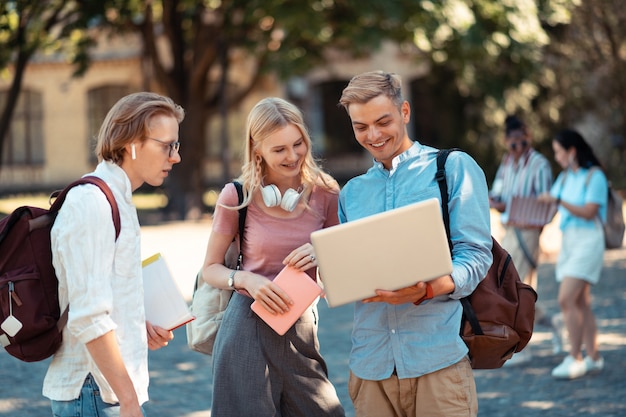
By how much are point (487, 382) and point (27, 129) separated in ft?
107

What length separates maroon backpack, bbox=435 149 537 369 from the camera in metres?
3.54

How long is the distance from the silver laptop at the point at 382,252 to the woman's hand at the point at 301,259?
1.42ft

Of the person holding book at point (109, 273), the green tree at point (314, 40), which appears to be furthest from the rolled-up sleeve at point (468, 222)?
the green tree at point (314, 40)

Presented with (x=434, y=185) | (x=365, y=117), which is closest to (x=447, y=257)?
(x=434, y=185)

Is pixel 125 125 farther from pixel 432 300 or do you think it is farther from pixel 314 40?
pixel 314 40

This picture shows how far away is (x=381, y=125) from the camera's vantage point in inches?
140

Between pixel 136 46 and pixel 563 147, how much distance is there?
29.8 m

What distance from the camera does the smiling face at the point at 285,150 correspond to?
383 cm

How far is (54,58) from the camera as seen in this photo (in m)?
36.3

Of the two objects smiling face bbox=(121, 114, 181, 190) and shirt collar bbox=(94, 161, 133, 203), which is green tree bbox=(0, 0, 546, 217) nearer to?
smiling face bbox=(121, 114, 181, 190)

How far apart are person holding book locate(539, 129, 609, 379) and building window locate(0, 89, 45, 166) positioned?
3206 cm

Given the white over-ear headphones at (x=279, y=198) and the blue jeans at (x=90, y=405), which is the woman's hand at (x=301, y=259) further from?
the blue jeans at (x=90, y=405)

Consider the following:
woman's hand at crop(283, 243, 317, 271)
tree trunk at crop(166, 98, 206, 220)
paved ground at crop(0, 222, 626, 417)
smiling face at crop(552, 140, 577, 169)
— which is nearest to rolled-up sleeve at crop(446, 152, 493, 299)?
woman's hand at crop(283, 243, 317, 271)

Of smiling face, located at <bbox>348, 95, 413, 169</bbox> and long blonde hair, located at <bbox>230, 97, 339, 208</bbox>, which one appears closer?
smiling face, located at <bbox>348, 95, 413, 169</bbox>
